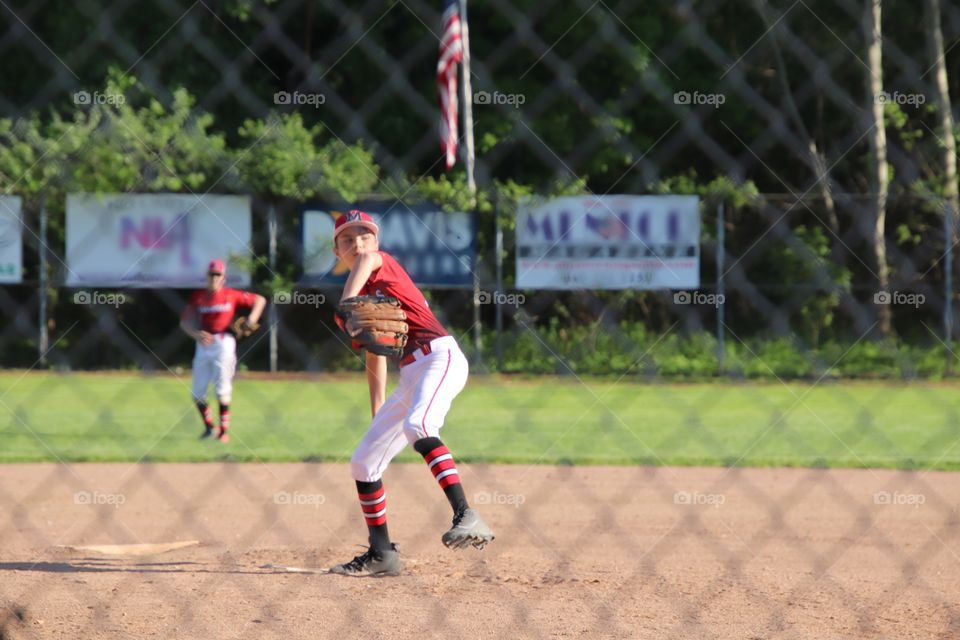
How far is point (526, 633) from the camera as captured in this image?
4.18m

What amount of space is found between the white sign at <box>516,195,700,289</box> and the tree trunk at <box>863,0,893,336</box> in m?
2.59

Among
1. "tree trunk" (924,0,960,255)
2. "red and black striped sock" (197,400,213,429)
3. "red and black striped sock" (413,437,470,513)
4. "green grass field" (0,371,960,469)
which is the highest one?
"tree trunk" (924,0,960,255)

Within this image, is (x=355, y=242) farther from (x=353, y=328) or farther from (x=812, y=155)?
(x=812, y=155)

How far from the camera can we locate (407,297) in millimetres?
5074

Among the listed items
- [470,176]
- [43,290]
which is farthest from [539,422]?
[43,290]

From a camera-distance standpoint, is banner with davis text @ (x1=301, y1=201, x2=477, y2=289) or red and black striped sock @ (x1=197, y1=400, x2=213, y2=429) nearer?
red and black striped sock @ (x1=197, y1=400, x2=213, y2=429)

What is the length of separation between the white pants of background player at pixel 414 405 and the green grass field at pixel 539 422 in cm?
355

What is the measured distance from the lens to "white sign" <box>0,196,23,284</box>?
16141 millimetres

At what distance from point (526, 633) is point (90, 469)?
16.1 feet

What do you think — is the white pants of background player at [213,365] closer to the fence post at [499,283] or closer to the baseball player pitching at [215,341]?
the baseball player pitching at [215,341]

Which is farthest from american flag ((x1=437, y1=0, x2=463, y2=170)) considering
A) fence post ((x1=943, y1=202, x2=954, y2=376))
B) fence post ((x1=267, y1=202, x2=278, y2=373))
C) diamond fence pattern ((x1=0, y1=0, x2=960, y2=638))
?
fence post ((x1=943, y1=202, x2=954, y2=376))

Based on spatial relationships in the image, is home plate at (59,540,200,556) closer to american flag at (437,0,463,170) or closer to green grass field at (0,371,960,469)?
green grass field at (0,371,960,469)

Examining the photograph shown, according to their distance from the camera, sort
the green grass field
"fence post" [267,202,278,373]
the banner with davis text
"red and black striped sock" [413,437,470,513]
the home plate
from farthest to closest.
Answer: "fence post" [267,202,278,373], the banner with davis text, the green grass field, the home plate, "red and black striped sock" [413,437,470,513]

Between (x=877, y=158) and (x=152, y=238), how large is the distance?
1012 centimetres
